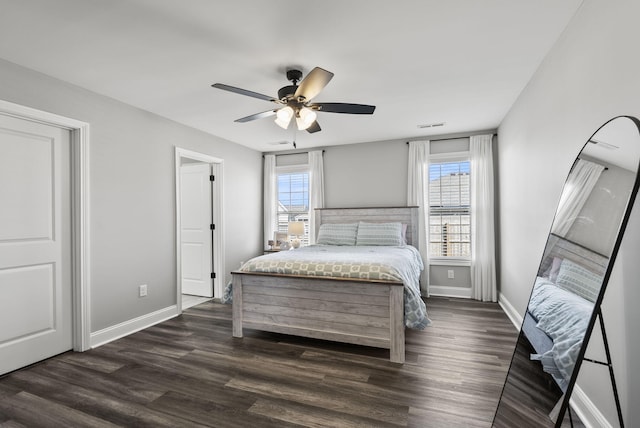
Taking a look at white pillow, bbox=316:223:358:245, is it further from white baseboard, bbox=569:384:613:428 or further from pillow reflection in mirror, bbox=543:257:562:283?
white baseboard, bbox=569:384:613:428

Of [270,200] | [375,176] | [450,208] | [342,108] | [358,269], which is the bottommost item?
[358,269]

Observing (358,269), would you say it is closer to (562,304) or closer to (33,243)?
(562,304)

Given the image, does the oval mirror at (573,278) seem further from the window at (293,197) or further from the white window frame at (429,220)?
the window at (293,197)

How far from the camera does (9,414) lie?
77.8 inches

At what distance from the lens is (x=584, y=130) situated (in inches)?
72.2

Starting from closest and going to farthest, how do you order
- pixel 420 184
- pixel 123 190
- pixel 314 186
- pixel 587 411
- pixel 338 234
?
pixel 587 411 < pixel 123 190 < pixel 338 234 < pixel 420 184 < pixel 314 186

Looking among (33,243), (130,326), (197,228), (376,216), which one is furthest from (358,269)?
(197,228)

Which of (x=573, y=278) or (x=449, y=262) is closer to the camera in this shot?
(x=573, y=278)

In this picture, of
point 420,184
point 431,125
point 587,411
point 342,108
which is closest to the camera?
point 587,411

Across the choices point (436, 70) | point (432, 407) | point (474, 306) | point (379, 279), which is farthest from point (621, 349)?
point (474, 306)

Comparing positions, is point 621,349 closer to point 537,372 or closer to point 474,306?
point 537,372

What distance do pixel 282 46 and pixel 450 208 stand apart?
3.66 meters

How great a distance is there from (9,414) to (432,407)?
2.75m

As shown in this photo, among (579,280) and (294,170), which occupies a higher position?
(294,170)
